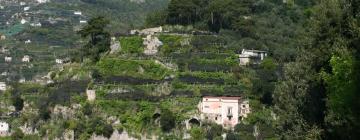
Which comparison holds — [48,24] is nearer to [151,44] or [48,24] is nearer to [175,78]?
[151,44]

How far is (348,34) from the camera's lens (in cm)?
2927

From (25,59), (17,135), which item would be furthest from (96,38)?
(25,59)

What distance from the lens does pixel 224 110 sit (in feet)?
175

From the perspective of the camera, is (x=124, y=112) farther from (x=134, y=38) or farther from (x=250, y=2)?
(x=250, y=2)

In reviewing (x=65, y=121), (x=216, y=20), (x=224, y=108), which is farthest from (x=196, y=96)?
(x=216, y=20)

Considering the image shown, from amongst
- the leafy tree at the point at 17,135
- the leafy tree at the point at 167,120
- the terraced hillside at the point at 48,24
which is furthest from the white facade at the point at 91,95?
the terraced hillside at the point at 48,24

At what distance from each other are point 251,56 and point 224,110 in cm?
732

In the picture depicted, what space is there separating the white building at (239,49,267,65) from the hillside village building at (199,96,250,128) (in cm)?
595

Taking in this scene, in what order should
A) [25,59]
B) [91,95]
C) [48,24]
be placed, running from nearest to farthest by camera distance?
[91,95] < [25,59] < [48,24]

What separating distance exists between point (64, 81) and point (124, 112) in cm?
865

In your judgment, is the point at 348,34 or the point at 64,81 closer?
the point at 348,34

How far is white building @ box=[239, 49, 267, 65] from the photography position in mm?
58875

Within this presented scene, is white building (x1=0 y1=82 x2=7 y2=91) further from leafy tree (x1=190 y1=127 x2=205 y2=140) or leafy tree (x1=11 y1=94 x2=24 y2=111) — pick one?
leafy tree (x1=190 y1=127 x2=205 y2=140)

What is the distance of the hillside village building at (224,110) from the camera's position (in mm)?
53031
